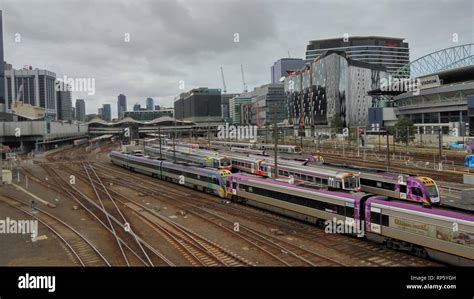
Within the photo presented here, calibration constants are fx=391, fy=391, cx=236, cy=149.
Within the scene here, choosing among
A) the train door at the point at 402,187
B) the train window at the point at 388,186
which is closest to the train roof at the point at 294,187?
the train door at the point at 402,187

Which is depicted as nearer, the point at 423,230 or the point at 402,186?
the point at 423,230

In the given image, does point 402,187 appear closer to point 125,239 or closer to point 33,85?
point 125,239

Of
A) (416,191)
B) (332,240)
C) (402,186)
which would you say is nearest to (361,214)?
(332,240)

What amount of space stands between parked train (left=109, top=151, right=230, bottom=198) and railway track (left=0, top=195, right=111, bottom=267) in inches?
510

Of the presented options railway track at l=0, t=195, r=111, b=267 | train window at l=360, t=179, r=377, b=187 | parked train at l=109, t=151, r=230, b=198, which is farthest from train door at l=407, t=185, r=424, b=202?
railway track at l=0, t=195, r=111, b=267

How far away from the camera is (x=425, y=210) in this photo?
1708 cm

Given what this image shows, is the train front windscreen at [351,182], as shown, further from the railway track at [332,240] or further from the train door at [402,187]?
the railway track at [332,240]

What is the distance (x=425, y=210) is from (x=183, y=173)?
92.4 feet

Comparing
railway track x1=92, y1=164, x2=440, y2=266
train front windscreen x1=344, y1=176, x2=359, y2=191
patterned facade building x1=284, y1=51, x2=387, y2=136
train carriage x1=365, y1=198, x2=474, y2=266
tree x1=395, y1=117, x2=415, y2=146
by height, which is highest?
patterned facade building x1=284, y1=51, x2=387, y2=136

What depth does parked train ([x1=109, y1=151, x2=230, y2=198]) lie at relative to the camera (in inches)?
1369

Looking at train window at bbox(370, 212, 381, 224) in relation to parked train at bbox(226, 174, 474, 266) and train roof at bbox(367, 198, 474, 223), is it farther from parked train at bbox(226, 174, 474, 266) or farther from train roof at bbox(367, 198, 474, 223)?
train roof at bbox(367, 198, 474, 223)
